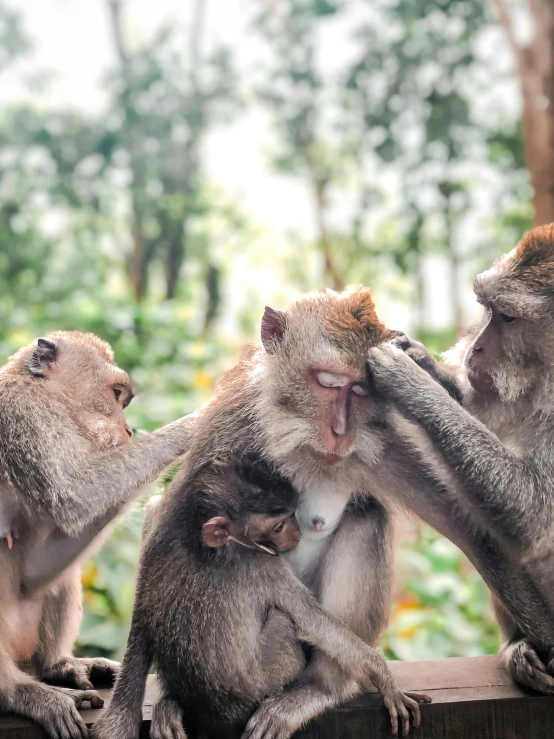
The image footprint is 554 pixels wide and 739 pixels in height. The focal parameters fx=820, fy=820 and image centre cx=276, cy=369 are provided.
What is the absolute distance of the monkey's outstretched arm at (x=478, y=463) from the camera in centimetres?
201

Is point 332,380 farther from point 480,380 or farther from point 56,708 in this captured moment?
point 56,708

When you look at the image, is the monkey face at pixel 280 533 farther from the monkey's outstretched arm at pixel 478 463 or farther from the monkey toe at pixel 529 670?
the monkey toe at pixel 529 670

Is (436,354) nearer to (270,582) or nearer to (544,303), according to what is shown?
(544,303)

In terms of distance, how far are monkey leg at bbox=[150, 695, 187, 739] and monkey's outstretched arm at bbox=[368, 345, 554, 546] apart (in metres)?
0.89

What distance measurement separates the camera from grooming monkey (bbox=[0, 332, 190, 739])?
7.00 ft

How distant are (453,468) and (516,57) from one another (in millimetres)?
5356

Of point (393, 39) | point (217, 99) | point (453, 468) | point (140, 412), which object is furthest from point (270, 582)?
point (217, 99)

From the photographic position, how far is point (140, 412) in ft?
13.7

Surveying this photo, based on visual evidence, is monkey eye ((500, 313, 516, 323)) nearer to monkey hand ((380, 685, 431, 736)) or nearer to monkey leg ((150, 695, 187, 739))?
monkey hand ((380, 685, 431, 736))

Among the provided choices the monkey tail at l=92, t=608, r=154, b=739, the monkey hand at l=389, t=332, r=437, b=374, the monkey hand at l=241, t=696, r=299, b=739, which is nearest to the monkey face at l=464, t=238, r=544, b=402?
the monkey hand at l=389, t=332, r=437, b=374

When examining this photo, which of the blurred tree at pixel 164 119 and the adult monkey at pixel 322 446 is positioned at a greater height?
the blurred tree at pixel 164 119

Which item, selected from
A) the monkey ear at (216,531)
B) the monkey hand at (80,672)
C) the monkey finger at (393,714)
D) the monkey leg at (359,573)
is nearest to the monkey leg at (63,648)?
the monkey hand at (80,672)

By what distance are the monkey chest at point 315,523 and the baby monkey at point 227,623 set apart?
0.20ft

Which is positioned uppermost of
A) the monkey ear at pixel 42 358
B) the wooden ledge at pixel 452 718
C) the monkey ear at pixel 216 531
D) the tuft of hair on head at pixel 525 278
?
the tuft of hair on head at pixel 525 278
